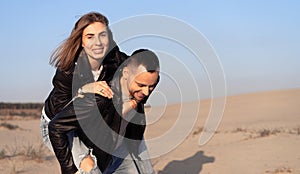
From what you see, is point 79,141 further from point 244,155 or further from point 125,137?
point 244,155

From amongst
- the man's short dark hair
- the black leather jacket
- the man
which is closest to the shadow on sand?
the man

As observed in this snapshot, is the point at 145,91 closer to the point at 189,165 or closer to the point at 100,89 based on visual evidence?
the point at 100,89

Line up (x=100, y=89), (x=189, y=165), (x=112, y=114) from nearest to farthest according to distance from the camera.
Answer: (x=100, y=89) < (x=112, y=114) < (x=189, y=165)

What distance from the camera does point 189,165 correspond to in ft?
35.9

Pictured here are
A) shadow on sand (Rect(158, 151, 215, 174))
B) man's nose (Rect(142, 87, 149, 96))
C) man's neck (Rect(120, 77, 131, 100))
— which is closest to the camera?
man's nose (Rect(142, 87, 149, 96))

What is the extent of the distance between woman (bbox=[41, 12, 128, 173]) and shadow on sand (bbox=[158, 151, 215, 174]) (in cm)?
599

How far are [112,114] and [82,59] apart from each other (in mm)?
535

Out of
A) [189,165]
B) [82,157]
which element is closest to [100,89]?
[82,157]

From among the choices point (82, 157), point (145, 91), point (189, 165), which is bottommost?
point (189, 165)

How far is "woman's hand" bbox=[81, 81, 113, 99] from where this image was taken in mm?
4059

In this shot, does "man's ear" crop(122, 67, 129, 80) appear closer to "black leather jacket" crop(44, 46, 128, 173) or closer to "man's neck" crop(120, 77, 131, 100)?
"man's neck" crop(120, 77, 131, 100)

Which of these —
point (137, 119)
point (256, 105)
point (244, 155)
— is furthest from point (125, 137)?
point (256, 105)

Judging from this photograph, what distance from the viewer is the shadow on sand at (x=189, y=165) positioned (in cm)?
1018

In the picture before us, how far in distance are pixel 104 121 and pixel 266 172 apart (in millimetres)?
6174
